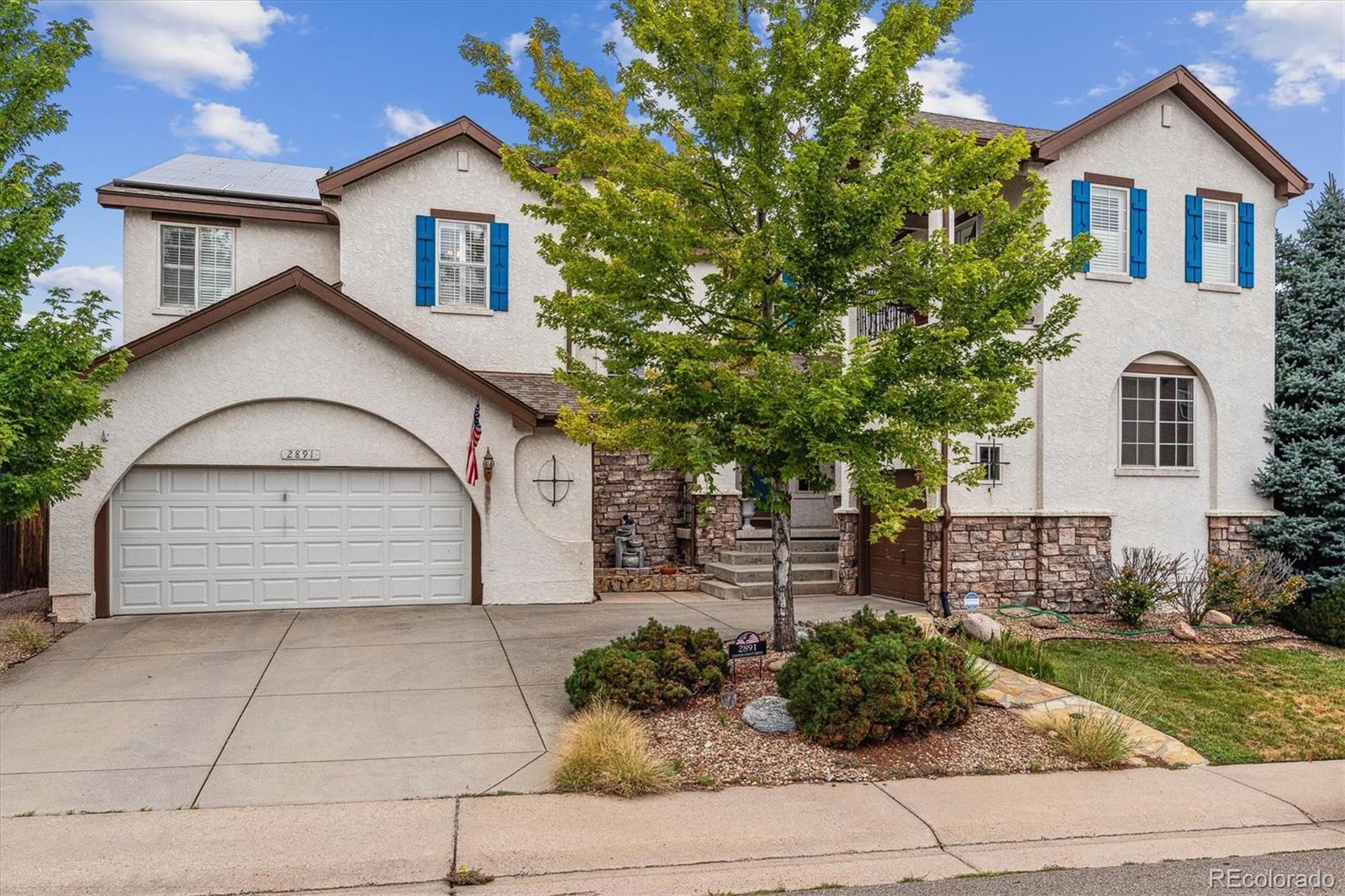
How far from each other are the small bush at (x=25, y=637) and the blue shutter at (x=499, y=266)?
8.17 metres

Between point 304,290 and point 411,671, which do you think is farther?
point 304,290

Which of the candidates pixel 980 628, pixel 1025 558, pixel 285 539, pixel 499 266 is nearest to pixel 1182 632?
pixel 1025 558

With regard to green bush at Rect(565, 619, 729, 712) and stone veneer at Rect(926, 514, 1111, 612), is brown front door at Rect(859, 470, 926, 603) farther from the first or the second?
green bush at Rect(565, 619, 729, 712)

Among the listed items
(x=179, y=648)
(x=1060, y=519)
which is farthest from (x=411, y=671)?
(x=1060, y=519)

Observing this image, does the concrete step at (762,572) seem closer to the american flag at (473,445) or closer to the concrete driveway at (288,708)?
the concrete driveway at (288,708)

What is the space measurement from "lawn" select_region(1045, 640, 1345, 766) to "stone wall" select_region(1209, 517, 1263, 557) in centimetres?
277

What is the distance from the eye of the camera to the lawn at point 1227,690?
8.34 meters

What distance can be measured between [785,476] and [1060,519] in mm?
7827

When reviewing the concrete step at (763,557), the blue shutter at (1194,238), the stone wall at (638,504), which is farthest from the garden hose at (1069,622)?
the stone wall at (638,504)

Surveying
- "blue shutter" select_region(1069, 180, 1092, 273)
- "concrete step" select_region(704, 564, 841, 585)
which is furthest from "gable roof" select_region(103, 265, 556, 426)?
"blue shutter" select_region(1069, 180, 1092, 273)

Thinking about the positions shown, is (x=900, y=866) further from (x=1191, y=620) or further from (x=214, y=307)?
(x=214, y=307)

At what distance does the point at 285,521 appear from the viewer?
13797 mm

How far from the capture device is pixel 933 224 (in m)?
15.0

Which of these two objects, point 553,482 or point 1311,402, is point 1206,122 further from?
point 553,482
